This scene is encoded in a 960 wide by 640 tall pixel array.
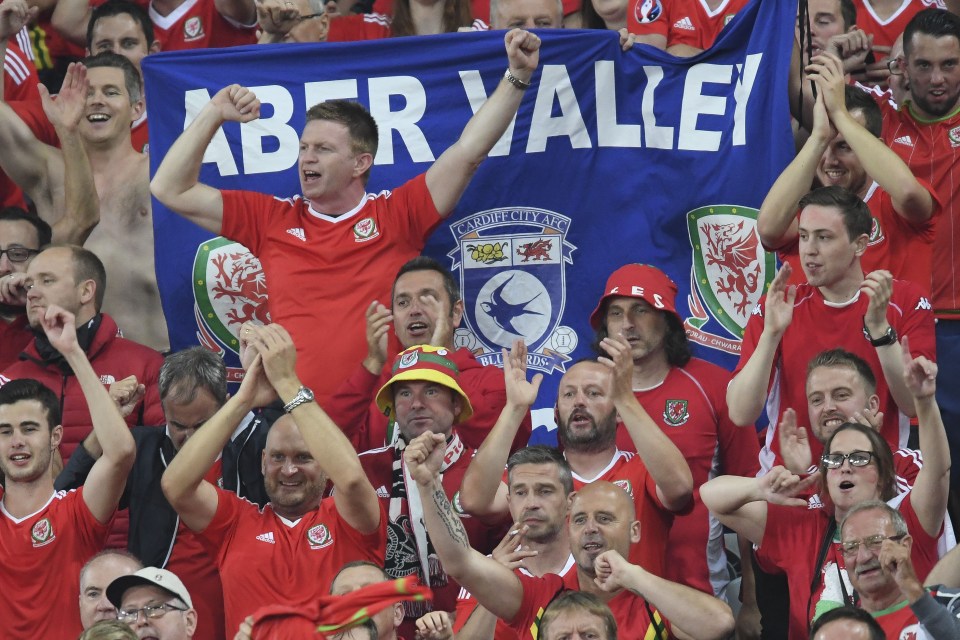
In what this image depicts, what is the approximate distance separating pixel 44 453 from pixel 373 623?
2167 millimetres

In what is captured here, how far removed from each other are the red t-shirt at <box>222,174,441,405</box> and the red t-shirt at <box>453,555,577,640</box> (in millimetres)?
1494

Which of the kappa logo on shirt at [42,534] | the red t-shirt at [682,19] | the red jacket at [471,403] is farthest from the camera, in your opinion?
the red t-shirt at [682,19]

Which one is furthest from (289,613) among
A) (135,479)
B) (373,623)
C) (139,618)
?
(135,479)

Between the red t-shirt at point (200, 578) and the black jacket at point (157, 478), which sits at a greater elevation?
the black jacket at point (157, 478)

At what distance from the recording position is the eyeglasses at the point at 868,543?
261 inches

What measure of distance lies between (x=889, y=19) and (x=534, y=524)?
4442mm

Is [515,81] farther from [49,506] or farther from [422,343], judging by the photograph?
[49,506]

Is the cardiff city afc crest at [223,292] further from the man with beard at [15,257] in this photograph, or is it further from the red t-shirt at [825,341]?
the red t-shirt at [825,341]

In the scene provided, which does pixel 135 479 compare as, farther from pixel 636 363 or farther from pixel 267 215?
pixel 636 363

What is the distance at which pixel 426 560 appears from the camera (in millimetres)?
7758

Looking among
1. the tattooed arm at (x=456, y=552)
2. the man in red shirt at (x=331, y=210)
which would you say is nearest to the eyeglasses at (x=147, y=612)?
the tattooed arm at (x=456, y=552)

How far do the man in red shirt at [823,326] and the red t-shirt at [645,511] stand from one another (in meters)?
0.53

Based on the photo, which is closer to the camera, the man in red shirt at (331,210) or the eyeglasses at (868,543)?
the eyeglasses at (868,543)

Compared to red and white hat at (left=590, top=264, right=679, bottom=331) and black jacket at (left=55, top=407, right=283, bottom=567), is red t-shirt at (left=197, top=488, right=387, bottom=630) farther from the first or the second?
red and white hat at (left=590, top=264, right=679, bottom=331)
